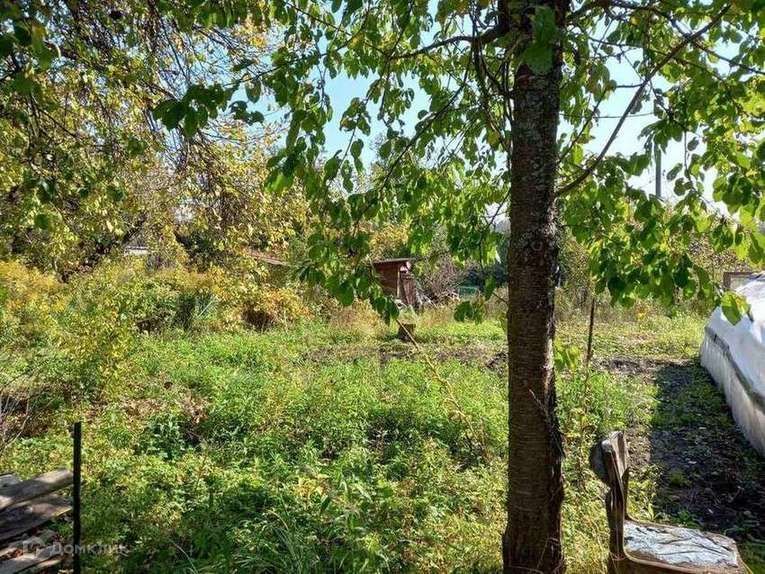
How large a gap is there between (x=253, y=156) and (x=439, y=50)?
104 inches

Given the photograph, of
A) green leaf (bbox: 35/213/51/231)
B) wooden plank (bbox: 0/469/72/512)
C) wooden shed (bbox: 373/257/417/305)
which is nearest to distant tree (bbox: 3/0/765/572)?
green leaf (bbox: 35/213/51/231)

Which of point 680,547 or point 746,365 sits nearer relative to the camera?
point 680,547

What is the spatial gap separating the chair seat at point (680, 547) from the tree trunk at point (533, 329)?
557 millimetres

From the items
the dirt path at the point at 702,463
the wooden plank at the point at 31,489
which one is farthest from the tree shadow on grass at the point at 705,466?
the wooden plank at the point at 31,489

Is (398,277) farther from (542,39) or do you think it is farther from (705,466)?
(542,39)

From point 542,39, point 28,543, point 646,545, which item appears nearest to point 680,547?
point 646,545

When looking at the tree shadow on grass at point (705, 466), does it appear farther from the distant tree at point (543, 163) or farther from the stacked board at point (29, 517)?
the stacked board at point (29, 517)

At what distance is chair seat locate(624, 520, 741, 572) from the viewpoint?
228 cm

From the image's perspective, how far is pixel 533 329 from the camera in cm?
203

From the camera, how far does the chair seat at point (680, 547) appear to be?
7.48 ft

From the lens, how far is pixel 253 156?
209 inches

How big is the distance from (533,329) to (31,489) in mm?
2560

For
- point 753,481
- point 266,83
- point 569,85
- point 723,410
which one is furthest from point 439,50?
point 723,410

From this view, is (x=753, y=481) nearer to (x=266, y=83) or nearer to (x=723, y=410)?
(x=723, y=410)
